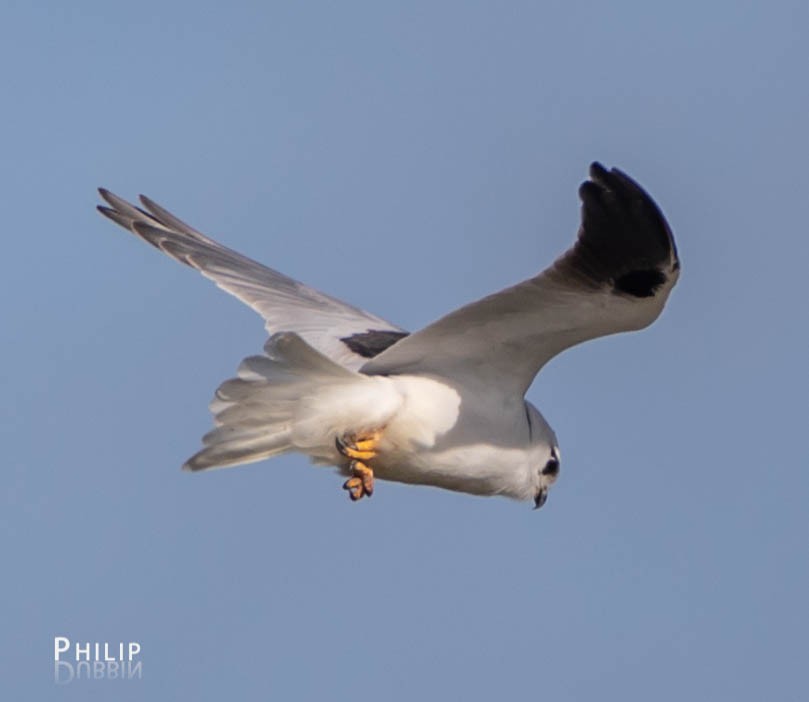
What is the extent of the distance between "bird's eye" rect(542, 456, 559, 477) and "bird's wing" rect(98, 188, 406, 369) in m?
0.98

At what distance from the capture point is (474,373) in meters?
8.02

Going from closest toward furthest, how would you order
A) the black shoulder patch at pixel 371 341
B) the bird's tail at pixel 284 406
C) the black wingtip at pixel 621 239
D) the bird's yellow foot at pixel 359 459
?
the black wingtip at pixel 621 239
the bird's tail at pixel 284 406
the bird's yellow foot at pixel 359 459
the black shoulder patch at pixel 371 341

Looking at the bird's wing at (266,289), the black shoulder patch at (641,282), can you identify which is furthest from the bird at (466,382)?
the bird's wing at (266,289)

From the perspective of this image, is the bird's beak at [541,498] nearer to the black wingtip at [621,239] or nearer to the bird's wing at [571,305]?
the bird's wing at [571,305]

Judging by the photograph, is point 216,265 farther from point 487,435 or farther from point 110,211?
point 487,435

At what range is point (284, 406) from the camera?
7625 mm

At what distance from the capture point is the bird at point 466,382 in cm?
727

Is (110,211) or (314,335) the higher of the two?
(110,211)

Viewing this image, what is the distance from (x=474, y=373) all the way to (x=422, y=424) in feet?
1.18

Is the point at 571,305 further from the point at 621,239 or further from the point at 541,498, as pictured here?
the point at 541,498

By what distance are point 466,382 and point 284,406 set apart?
83 cm

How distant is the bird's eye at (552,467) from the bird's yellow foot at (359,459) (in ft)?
3.28

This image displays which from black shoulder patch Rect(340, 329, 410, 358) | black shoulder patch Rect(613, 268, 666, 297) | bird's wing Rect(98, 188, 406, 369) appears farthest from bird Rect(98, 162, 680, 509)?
bird's wing Rect(98, 188, 406, 369)

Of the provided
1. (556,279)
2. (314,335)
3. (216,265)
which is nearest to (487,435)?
(556,279)
